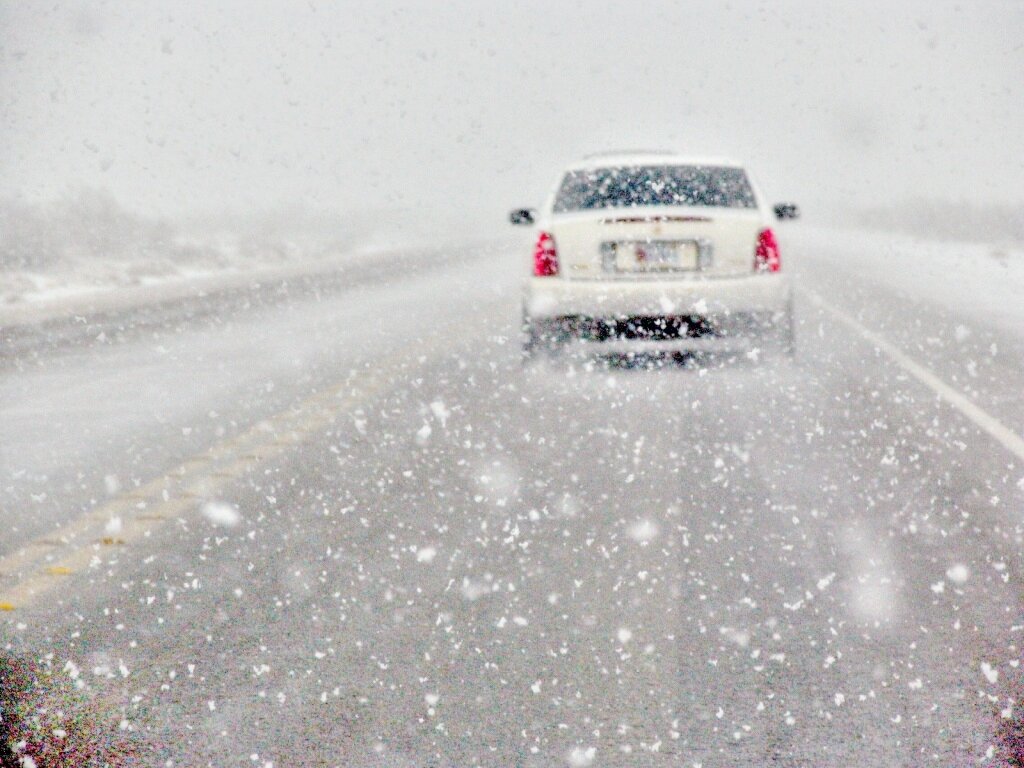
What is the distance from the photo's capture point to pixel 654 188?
11.7m

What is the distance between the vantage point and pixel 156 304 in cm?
1969

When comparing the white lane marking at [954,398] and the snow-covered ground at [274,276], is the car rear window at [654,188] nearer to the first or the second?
the white lane marking at [954,398]

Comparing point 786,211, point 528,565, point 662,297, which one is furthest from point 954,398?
point 528,565

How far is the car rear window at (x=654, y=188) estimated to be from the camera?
11.5 meters

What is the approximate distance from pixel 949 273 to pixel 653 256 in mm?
15668

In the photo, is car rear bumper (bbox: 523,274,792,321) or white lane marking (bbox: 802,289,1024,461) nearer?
white lane marking (bbox: 802,289,1024,461)

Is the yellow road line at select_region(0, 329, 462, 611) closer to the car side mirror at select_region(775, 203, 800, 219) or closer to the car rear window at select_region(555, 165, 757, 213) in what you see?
the car rear window at select_region(555, 165, 757, 213)

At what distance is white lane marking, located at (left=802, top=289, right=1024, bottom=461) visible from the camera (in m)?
8.12

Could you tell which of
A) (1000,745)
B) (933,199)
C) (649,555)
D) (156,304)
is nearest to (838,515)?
(649,555)

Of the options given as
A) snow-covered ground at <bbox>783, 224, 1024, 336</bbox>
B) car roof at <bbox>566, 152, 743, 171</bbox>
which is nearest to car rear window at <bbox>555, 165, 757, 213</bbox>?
car roof at <bbox>566, 152, 743, 171</bbox>

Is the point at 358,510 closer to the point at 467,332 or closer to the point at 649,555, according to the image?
the point at 649,555

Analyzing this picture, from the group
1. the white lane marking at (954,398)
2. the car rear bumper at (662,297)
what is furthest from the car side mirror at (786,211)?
the car rear bumper at (662,297)

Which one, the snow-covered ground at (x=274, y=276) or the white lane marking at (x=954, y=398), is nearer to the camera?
the white lane marking at (x=954, y=398)

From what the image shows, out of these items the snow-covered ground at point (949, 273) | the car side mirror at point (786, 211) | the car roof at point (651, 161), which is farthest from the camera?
the snow-covered ground at point (949, 273)
